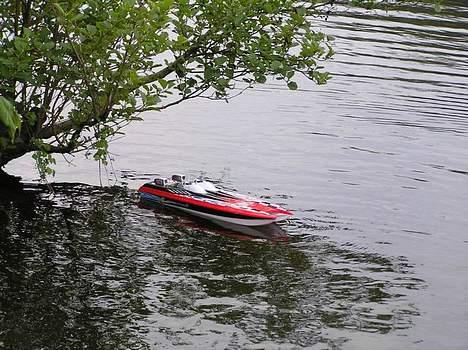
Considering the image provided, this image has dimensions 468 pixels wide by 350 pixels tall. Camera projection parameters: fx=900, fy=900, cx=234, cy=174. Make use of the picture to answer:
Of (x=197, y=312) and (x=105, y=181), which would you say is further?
(x=105, y=181)

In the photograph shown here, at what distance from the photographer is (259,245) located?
15852 mm

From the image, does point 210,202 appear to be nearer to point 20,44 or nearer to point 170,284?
point 170,284

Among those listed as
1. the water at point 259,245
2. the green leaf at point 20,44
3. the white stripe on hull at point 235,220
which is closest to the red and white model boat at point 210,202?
the white stripe on hull at point 235,220

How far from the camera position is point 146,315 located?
41.0ft

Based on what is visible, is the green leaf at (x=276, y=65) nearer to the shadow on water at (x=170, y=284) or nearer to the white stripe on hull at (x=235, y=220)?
the white stripe on hull at (x=235, y=220)

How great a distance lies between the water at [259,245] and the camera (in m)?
12.3

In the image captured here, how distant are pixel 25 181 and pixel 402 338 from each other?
938 centimetres

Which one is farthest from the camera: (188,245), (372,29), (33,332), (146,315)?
(372,29)

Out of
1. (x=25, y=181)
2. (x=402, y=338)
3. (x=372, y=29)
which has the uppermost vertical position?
(x=372, y=29)

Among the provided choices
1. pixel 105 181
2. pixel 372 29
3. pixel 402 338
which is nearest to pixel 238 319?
pixel 402 338

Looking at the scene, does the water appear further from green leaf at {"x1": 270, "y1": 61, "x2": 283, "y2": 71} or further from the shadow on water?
green leaf at {"x1": 270, "y1": 61, "x2": 283, "y2": 71}

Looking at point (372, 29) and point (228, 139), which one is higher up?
point (372, 29)

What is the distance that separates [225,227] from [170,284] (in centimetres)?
332

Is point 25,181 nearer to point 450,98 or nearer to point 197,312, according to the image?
point 197,312
